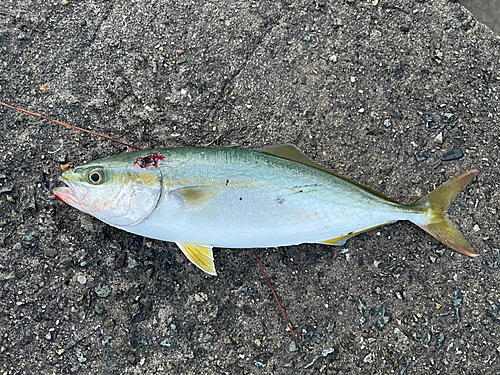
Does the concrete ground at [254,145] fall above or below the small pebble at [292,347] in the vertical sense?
above

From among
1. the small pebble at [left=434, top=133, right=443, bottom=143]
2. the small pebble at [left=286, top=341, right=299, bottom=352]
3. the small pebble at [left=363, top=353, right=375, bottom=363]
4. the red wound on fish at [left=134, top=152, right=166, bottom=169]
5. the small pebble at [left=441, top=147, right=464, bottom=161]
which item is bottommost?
the small pebble at [left=286, top=341, right=299, bottom=352]

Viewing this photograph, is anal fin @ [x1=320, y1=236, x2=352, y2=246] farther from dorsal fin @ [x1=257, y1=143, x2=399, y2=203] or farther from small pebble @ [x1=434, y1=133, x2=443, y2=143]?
small pebble @ [x1=434, y1=133, x2=443, y2=143]

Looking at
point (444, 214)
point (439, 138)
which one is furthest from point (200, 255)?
point (439, 138)

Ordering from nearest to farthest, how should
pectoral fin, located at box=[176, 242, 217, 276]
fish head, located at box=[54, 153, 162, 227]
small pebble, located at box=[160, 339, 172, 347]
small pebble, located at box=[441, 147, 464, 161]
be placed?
fish head, located at box=[54, 153, 162, 227], pectoral fin, located at box=[176, 242, 217, 276], small pebble, located at box=[160, 339, 172, 347], small pebble, located at box=[441, 147, 464, 161]

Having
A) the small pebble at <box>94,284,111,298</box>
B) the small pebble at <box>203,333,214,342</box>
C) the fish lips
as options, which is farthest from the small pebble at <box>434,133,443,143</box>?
the small pebble at <box>94,284,111,298</box>

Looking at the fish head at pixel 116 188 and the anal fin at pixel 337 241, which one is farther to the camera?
the anal fin at pixel 337 241

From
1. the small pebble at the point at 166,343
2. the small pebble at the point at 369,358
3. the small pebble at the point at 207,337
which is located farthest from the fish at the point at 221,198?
the small pebble at the point at 369,358

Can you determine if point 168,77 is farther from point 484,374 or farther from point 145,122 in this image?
point 484,374

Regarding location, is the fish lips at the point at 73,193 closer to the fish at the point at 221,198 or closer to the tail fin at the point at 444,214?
the fish at the point at 221,198

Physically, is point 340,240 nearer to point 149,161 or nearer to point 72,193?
point 149,161
